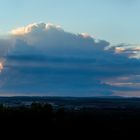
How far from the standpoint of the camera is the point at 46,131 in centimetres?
8956

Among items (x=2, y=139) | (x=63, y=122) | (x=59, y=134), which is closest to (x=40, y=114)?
(x=63, y=122)

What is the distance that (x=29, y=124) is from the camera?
9194 cm

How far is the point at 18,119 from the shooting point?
92500 millimetres

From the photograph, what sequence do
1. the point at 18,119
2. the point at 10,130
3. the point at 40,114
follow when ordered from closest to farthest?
the point at 10,130, the point at 18,119, the point at 40,114

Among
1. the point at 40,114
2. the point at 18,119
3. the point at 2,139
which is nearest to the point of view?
the point at 2,139

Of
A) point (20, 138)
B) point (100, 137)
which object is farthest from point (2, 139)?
point (100, 137)

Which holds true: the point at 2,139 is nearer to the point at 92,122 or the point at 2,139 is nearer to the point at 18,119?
the point at 18,119

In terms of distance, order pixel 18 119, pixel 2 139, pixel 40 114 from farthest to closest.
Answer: pixel 40 114 → pixel 18 119 → pixel 2 139

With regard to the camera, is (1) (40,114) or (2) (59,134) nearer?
(2) (59,134)

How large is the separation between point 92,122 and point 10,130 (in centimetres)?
1638

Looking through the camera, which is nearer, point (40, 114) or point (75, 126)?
point (75, 126)

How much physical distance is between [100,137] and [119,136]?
377cm

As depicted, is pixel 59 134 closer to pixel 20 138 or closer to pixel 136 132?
pixel 20 138

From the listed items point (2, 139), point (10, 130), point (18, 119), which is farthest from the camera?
point (18, 119)
